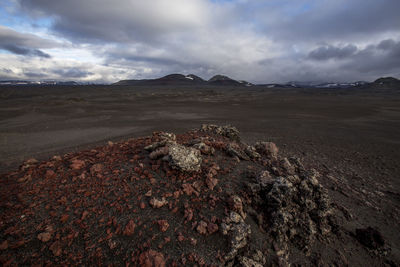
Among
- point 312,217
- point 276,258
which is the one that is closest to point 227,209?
point 276,258

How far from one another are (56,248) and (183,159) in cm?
251

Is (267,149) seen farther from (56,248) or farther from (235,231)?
(56,248)

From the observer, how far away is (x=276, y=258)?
318 centimetres

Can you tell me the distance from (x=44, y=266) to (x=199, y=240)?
7.14 feet

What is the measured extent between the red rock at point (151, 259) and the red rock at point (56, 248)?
3.82ft

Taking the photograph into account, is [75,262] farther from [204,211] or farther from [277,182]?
[277,182]

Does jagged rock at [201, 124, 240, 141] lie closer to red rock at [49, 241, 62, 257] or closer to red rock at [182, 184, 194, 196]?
red rock at [182, 184, 194, 196]

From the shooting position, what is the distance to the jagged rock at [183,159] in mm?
4051

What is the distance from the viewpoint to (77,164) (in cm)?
430

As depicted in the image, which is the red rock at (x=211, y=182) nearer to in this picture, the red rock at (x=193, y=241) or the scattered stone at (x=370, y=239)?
the red rock at (x=193, y=241)

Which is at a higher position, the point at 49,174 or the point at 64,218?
the point at 49,174

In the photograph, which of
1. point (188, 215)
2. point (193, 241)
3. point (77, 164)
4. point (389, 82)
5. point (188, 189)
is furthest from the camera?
point (389, 82)

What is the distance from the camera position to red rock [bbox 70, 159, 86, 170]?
4.22 m

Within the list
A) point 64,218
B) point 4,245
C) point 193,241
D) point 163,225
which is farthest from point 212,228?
point 4,245
